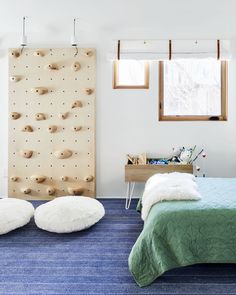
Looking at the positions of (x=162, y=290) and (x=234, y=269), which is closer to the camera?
(x=162, y=290)

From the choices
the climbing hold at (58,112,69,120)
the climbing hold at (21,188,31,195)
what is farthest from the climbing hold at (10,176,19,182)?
the climbing hold at (58,112,69,120)

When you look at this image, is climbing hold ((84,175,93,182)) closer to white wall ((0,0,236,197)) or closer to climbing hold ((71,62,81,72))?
white wall ((0,0,236,197))

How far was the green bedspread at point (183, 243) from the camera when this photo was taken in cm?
181

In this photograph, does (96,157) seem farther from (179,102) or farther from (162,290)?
(162,290)

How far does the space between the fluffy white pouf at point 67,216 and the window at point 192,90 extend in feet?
5.34

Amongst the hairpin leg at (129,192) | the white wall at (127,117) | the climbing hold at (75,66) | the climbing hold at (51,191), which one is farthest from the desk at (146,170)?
the climbing hold at (75,66)

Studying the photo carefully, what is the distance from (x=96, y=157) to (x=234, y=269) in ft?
7.40

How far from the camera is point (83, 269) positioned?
2014mm

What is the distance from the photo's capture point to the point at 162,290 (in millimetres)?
1764

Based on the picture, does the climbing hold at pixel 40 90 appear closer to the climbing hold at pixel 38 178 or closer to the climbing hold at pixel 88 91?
the climbing hold at pixel 88 91

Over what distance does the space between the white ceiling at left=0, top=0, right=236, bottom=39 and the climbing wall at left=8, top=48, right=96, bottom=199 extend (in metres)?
0.34

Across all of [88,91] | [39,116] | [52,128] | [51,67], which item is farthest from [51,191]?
[51,67]

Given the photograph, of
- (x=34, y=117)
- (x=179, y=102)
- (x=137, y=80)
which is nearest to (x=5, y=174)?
(x=34, y=117)

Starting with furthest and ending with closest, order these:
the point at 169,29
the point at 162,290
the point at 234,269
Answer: the point at 169,29, the point at 234,269, the point at 162,290
